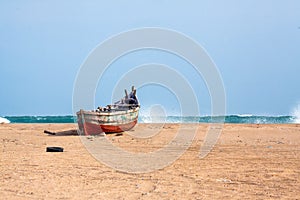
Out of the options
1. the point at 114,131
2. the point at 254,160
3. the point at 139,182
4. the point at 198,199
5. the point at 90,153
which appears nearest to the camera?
the point at 198,199

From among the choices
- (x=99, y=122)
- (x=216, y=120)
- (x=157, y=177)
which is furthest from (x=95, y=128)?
(x=216, y=120)

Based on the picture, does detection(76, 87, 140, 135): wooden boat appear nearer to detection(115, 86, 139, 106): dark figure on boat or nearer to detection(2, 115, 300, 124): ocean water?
detection(115, 86, 139, 106): dark figure on boat

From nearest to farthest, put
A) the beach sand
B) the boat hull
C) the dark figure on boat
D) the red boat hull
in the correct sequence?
the beach sand < the boat hull < the red boat hull < the dark figure on boat

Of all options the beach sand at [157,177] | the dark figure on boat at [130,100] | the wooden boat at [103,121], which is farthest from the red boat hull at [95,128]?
the beach sand at [157,177]

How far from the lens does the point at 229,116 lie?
56.3 meters

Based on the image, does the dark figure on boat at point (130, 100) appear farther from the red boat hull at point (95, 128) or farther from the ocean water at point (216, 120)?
the ocean water at point (216, 120)

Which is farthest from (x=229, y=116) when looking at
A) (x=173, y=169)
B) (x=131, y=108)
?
(x=173, y=169)

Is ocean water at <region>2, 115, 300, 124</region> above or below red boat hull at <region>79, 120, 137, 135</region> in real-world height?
above

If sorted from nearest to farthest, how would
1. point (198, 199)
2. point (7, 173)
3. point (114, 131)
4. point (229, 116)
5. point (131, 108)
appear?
point (198, 199)
point (7, 173)
point (114, 131)
point (131, 108)
point (229, 116)

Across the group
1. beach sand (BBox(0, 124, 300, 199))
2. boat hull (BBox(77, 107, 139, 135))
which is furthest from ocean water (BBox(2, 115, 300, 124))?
beach sand (BBox(0, 124, 300, 199))

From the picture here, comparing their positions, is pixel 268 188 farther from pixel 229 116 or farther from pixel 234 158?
pixel 229 116

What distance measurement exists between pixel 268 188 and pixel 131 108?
16.4 meters

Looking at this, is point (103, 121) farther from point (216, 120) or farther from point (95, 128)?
point (216, 120)

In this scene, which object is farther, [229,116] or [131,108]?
[229,116]
